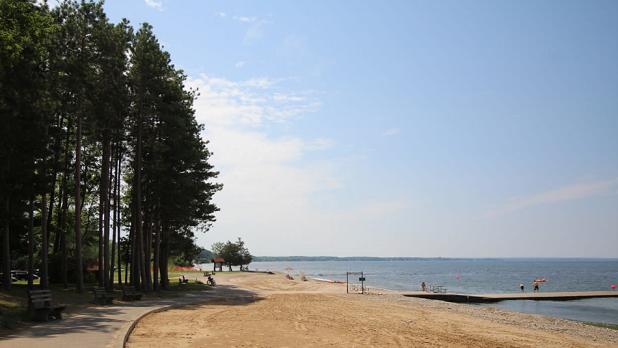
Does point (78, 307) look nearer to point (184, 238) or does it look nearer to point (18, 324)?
point (18, 324)

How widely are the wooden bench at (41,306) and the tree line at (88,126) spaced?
8691 millimetres

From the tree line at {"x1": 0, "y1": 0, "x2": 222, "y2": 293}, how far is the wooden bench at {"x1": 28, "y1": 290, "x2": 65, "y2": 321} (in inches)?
342

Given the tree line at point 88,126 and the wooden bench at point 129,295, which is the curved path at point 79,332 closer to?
the wooden bench at point 129,295

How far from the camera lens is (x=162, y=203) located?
29.6 metres

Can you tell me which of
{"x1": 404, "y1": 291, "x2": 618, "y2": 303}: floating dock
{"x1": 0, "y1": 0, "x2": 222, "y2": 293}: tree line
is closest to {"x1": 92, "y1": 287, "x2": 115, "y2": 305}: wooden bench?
{"x1": 0, "y1": 0, "x2": 222, "y2": 293}: tree line

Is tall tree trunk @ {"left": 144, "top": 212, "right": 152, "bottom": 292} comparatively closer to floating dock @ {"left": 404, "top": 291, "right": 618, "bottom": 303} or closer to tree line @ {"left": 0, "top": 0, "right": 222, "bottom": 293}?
tree line @ {"left": 0, "top": 0, "right": 222, "bottom": 293}

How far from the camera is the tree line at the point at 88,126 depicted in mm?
20047

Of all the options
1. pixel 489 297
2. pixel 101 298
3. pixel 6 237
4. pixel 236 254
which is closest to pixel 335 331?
pixel 101 298

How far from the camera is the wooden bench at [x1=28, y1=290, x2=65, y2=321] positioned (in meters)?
13.0

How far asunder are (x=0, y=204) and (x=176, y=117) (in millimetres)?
10709

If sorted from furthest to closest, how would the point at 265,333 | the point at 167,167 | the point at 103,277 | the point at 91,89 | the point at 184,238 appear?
the point at 184,238 → the point at 167,167 → the point at 103,277 → the point at 91,89 → the point at 265,333

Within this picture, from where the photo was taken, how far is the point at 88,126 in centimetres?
2614

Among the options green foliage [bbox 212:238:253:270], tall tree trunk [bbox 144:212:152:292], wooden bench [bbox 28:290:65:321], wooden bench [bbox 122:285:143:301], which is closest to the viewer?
wooden bench [bbox 28:290:65:321]

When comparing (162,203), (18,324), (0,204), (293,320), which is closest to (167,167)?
(162,203)
